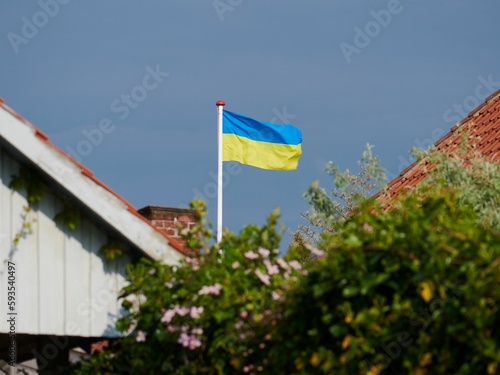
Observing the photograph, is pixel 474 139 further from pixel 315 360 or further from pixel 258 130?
pixel 315 360

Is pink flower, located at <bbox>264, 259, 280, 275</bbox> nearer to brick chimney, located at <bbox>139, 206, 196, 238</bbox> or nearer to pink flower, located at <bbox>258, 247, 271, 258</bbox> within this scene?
pink flower, located at <bbox>258, 247, 271, 258</bbox>

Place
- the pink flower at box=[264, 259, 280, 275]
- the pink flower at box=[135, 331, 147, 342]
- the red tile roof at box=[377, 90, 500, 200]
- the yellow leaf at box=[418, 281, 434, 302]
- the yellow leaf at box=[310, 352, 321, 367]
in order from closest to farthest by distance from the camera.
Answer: the yellow leaf at box=[418, 281, 434, 302] → the yellow leaf at box=[310, 352, 321, 367] → the pink flower at box=[264, 259, 280, 275] → the pink flower at box=[135, 331, 147, 342] → the red tile roof at box=[377, 90, 500, 200]

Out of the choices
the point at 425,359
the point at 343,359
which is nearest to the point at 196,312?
the point at 343,359

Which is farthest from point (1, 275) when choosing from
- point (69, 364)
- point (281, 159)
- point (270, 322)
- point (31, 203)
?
point (281, 159)

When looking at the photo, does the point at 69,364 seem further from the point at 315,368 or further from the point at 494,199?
the point at 494,199

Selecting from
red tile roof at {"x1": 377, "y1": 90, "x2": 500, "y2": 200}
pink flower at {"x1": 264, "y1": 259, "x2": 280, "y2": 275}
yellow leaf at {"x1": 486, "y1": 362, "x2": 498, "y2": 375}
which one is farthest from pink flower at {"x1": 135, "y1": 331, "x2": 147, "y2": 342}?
red tile roof at {"x1": 377, "y1": 90, "x2": 500, "y2": 200}

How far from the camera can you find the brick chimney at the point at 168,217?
12.1 meters

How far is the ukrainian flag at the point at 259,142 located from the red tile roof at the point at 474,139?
8.17 feet

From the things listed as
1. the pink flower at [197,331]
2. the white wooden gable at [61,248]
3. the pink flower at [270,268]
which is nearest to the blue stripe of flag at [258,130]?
the white wooden gable at [61,248]

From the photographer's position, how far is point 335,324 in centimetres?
752

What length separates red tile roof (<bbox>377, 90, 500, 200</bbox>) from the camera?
1636cm

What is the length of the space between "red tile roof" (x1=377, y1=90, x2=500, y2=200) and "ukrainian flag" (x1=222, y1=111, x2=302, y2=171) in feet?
8.17

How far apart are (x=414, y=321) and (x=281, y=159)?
12.0 meters

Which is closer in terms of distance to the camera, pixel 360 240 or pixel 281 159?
pixel 360 240
